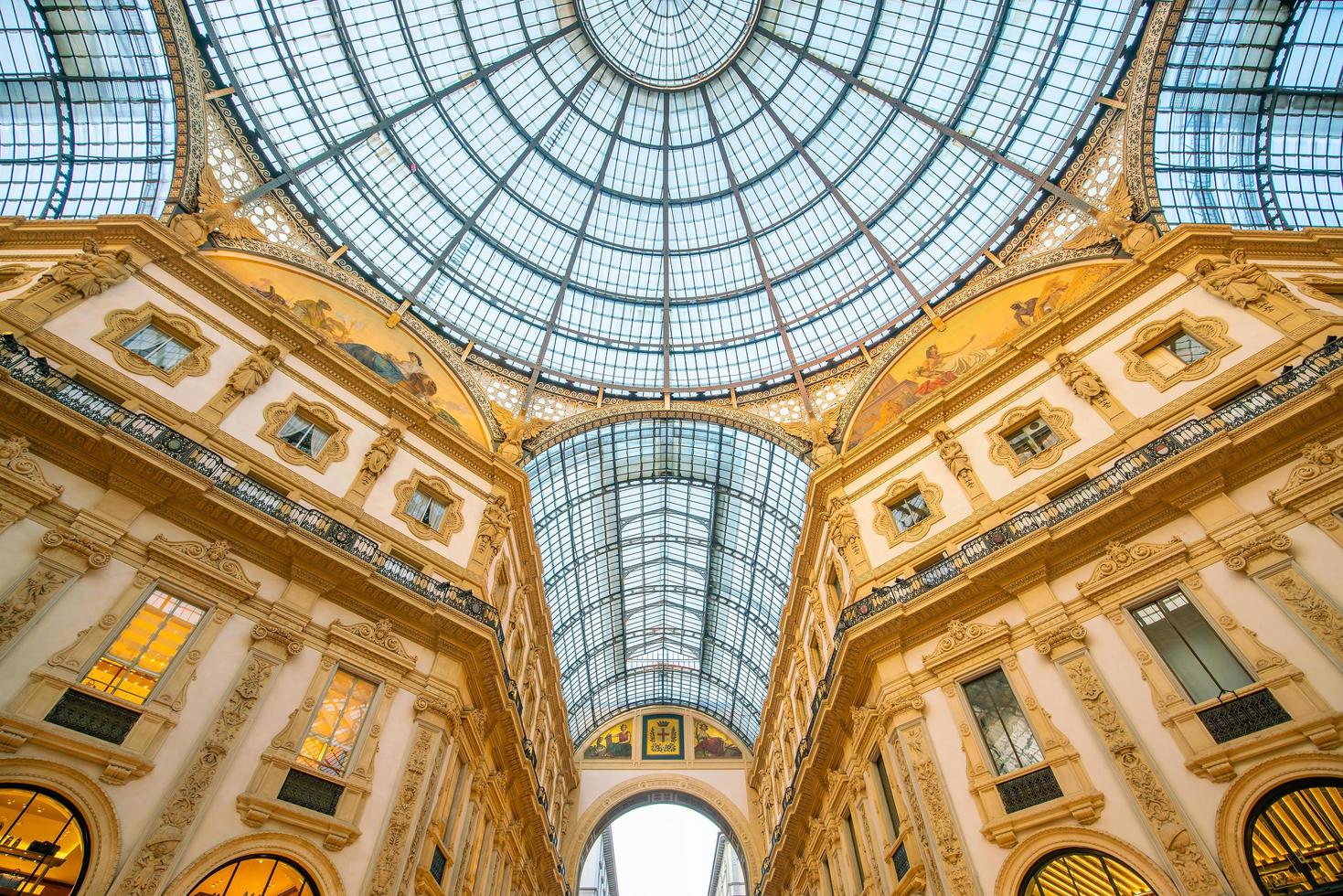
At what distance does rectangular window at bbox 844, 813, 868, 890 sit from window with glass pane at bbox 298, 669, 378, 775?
14.0 m

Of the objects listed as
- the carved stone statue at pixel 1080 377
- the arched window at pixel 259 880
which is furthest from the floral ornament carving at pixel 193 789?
the carved stone statue at pixel 1080 377

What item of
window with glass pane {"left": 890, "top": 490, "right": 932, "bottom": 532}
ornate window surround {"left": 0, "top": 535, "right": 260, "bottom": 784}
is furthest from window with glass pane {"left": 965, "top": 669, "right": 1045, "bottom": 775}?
ornate window surround {"left": 0, "top": 535, "right": 260, "bottom": 784}

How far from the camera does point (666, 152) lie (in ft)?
115

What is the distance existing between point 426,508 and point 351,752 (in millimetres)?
7768

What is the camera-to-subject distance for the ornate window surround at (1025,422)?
1775 cm

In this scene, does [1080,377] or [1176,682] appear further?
[1080,377]

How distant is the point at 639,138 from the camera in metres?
35.0

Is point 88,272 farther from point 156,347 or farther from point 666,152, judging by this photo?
point 666,152

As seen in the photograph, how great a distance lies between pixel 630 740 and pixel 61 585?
42.5 m

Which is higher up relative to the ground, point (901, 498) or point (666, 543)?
point (666, 543)

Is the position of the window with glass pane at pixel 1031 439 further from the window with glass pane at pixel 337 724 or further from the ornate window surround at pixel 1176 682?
the window with glass pane at pixel 337 724

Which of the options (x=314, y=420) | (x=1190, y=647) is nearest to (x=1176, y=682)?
(x=1190, y=647)

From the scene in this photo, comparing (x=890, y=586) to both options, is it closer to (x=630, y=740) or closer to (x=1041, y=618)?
(x=1041, y=618)

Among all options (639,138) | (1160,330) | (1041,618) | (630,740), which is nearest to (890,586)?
(1041,618)
